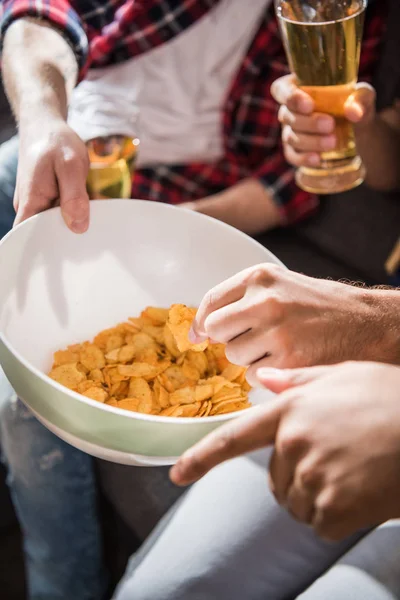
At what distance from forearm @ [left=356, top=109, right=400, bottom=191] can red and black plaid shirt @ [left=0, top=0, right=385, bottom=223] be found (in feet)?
0.44

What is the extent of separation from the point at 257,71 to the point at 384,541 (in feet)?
3.11

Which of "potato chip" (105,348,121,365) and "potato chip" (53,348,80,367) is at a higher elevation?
"potato chip" (53,348,80,367)

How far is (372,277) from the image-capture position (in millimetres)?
1378

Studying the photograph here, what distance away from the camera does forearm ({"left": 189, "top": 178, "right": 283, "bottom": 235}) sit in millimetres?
1423

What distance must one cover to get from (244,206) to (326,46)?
0.52 metres

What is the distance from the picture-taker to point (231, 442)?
1.79 ft

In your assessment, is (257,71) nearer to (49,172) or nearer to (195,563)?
(49,172)

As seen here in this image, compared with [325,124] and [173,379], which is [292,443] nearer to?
[173,379]

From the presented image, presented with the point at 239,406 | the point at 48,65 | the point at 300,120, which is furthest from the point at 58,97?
the point at 239,406

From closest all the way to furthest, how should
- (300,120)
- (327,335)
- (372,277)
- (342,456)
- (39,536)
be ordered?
(342,456)
(327,335)
(300,120)
(39,536)
(372,277)

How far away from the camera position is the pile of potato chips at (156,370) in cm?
78

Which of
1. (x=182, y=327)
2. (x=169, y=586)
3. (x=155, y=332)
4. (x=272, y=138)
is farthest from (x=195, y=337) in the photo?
(x=272, y=138)

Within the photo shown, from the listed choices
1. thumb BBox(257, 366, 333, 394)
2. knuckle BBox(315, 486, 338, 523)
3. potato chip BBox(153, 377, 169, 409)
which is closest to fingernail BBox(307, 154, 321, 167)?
potato chip BBox(153, 377, 169, 409)

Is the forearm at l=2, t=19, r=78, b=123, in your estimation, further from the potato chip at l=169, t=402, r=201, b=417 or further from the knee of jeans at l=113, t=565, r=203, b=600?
the knee of jeans at l=113, t=565, r=203, b=600
